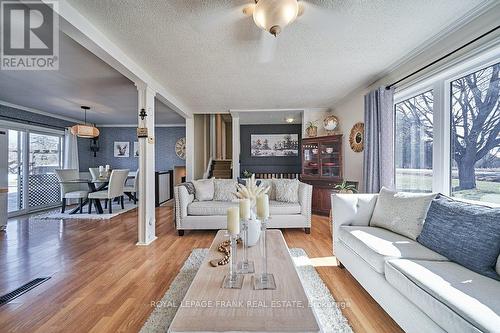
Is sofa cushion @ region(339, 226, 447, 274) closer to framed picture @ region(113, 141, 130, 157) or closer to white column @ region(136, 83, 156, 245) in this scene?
white column @ region(136, 83, 156, 245)

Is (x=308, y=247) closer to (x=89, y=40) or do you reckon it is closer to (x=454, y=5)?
(x=454, y=5)

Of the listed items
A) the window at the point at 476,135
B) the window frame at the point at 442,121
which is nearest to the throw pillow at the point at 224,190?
the window frame at the point at 442,121

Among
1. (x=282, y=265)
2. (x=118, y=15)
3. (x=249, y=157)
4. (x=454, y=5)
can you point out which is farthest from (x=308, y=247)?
(x=249, y=157)

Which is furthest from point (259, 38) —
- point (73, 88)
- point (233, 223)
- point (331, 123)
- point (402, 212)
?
point (73, 88)

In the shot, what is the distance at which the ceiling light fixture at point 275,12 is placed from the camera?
159 cm

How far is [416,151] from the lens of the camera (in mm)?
2883

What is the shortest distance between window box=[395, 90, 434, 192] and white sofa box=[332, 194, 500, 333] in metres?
1.25

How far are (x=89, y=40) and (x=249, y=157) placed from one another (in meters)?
5.52

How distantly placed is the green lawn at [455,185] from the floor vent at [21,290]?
421 centimetres

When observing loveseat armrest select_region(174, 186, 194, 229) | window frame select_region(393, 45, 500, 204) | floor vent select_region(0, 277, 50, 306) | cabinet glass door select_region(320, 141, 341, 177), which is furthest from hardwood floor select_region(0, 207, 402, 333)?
window frame select_region(393, 45, 500, 204)

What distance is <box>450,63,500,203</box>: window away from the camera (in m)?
1.95

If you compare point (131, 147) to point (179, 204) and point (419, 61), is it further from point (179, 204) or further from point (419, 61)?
point (419, 61)

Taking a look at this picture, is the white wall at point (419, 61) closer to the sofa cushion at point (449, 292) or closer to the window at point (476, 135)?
the window at point (476, 135)

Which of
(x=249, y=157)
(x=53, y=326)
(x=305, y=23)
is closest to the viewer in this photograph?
(x=53, y=326)
